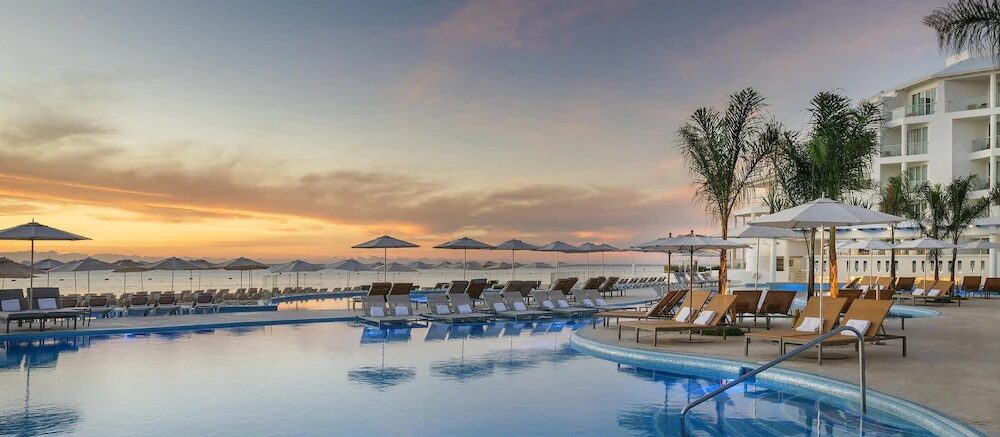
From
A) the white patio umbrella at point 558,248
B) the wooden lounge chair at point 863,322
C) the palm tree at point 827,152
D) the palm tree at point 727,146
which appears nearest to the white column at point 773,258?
the white patio umbrella at point 558,248

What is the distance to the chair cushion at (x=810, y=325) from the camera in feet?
34.7

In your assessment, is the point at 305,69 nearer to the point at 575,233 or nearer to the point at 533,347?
the point at 533,347

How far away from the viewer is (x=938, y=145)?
40312 mm

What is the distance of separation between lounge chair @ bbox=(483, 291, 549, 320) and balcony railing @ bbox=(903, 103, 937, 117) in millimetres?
33330

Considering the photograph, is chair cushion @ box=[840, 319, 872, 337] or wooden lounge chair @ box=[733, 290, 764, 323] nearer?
chair cushion @ box=[840, 319, 872, 337]

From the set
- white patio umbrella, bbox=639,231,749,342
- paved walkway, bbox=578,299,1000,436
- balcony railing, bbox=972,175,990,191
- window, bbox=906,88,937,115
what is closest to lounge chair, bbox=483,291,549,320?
paved walkway, bbox=578,299,1000,436

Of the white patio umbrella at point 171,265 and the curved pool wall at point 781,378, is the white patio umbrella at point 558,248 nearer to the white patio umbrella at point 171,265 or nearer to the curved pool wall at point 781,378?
the white patio umbrella at point 171,265

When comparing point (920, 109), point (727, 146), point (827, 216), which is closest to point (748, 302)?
point (727, 146)

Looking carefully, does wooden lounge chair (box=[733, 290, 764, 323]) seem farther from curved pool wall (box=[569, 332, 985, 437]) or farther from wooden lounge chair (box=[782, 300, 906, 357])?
wooden lounge chair (box=[782, 300, 906, 357])

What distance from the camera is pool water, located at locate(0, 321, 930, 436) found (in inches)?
276

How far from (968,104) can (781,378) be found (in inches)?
1544

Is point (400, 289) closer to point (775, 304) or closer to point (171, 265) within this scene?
point (775, 304)

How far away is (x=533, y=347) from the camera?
1303 centimetres

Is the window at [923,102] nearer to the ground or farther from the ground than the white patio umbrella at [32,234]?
farther from the ground
